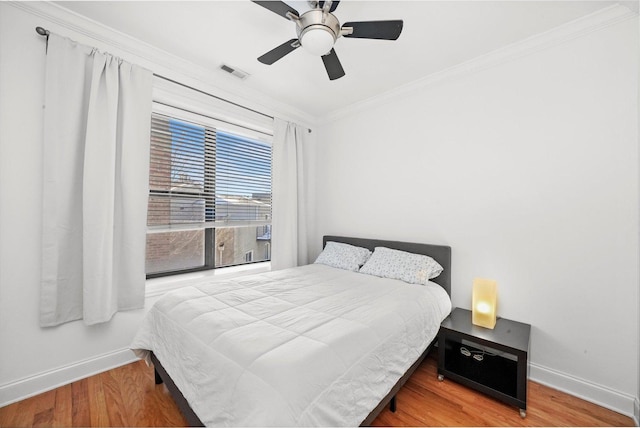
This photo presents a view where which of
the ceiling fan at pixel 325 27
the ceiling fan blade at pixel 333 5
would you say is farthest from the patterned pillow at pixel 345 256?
the ceiling fan blade at pixel 333 5

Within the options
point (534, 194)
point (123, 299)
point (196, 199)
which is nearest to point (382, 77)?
point (534, 194)

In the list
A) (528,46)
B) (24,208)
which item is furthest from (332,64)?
(24,208)

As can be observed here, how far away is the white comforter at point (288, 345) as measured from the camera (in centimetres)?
103

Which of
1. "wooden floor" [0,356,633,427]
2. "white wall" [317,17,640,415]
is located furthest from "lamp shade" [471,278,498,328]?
"wooden floor" [0,356,633,427]

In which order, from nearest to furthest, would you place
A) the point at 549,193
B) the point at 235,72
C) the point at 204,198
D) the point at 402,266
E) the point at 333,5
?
the point at 333,5, the point at 549,193, the point at 402,266, the point at 235,72, the point at 204,198

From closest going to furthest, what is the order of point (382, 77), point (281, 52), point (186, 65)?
point (281, 52), point (186, 65), point (382, 77)

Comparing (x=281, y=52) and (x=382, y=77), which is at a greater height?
(x=382, y=77)

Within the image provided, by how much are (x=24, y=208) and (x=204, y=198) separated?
53.2 inches

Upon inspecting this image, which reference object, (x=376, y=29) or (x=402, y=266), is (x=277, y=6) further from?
(x=402, y=266)

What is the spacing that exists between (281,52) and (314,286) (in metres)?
1.80

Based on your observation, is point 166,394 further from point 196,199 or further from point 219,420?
point 196,199

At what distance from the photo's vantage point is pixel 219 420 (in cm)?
111

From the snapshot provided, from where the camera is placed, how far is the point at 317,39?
1563mm

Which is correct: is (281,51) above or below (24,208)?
above
